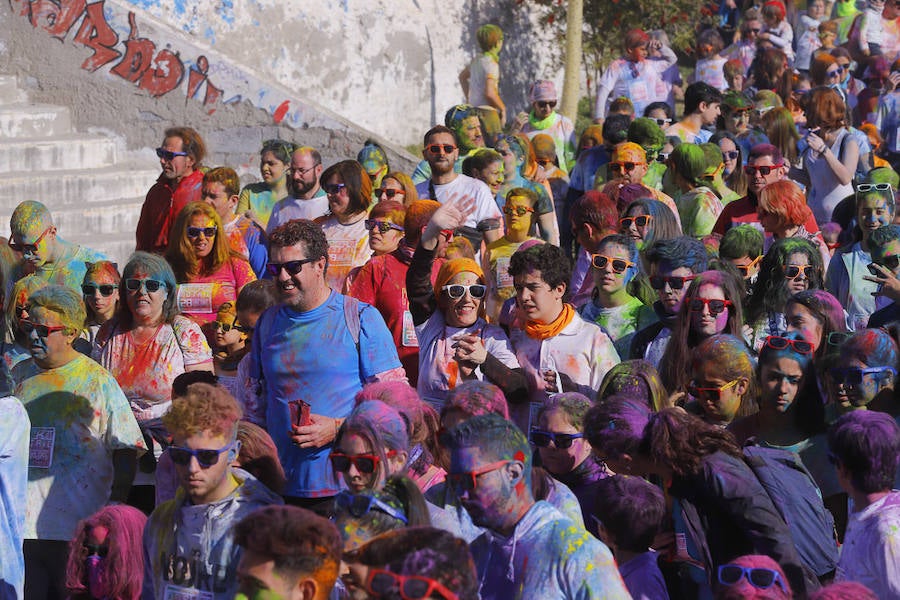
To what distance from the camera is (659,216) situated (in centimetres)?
834

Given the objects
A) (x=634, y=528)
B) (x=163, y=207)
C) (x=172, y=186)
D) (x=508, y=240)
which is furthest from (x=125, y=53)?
(x=634, y=528)

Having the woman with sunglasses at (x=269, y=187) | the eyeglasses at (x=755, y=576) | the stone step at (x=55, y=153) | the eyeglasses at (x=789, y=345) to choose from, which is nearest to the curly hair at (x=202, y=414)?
the eyeglasses at (x=755, y=576)

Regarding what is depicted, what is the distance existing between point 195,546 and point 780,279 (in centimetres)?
392

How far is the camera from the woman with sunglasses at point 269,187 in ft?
33.1

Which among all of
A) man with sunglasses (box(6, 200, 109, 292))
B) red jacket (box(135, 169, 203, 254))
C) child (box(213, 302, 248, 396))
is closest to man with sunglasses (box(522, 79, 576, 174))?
red jacket (box(135, 169, 203, 254))

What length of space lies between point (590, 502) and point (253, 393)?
1651 millimetres

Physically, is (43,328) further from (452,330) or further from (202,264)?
(452,330)

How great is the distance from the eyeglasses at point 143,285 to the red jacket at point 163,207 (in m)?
2.60

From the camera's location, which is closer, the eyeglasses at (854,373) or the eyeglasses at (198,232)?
the eyeglasses at (854,373)

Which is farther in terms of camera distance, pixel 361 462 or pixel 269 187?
pixel 269 187

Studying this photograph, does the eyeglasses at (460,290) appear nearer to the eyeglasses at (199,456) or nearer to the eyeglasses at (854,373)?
the eyeglasses at (854,373)

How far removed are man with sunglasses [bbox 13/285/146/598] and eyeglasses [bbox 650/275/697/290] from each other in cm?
269

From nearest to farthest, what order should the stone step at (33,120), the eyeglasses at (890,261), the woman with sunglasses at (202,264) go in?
the eyeglasses at (890,261), the woman with sunglasses at (202,264), the stone step at (33,120)

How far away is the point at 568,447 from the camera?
17.7 feet
